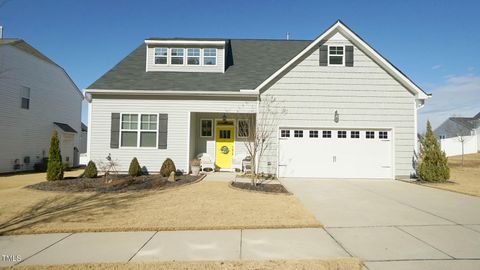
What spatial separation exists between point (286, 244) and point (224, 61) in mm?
12187

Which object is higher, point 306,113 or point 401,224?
point 306,113

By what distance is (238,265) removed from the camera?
12.7 feet

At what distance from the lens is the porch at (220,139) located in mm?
14523

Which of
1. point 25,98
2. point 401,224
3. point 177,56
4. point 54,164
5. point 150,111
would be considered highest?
point 177,56

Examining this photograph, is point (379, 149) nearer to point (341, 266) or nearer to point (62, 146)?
point (341, 266)

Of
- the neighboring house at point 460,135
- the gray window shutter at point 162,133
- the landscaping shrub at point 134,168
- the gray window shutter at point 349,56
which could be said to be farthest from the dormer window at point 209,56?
the neighboring house at point 460,135

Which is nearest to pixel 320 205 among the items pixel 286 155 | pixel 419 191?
pixel 419 191

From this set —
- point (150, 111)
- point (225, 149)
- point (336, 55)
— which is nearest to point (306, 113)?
point (336, 55)

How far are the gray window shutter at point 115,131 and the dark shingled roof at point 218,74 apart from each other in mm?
1478

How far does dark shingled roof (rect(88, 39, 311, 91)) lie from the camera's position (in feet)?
44.4

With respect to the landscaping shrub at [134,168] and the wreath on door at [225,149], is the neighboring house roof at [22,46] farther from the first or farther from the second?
the wreath on door at [225,149]

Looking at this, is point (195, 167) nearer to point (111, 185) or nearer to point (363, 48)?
point (111, 185)

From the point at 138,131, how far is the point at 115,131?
43.0 inches

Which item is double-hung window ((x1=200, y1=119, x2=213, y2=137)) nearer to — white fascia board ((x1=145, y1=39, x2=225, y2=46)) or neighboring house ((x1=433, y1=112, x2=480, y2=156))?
white fascia board ((x1=145, y1=39, x2=225, y2=46))
